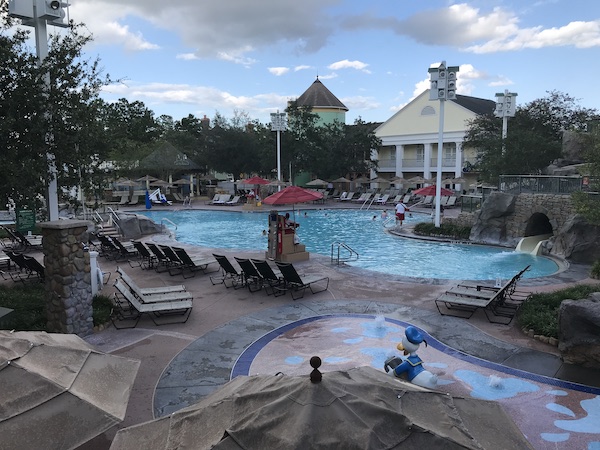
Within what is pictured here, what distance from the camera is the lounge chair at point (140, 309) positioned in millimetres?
9680

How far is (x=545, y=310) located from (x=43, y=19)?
13484 millimetres

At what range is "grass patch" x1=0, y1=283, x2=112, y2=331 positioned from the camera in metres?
8.91

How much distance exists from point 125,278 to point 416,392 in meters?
8.99

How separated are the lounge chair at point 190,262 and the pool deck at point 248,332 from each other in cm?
60

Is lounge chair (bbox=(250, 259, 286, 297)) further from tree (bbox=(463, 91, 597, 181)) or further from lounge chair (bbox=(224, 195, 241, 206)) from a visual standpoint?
lounge chair (bbox=(224, 195, 241, 206))

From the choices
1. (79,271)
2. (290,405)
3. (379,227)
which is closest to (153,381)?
(79,271)

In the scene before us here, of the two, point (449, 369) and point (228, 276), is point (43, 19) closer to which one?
point (228, 276)

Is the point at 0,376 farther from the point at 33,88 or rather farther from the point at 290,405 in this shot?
the point at 33,88

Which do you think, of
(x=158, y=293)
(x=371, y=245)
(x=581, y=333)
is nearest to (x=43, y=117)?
(x=158, y=293)

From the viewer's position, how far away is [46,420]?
4.02 meters

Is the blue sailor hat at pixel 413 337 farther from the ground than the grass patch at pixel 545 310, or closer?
farther from the ground

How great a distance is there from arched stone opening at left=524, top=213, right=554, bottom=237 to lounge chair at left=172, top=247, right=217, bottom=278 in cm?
1401

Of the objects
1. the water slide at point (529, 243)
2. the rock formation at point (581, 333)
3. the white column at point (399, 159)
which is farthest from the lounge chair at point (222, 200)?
the rock formation at point (581, 333)

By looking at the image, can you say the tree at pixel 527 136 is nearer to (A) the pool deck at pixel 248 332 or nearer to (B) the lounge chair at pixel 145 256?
(A) the pool deck at pixel 248 332
